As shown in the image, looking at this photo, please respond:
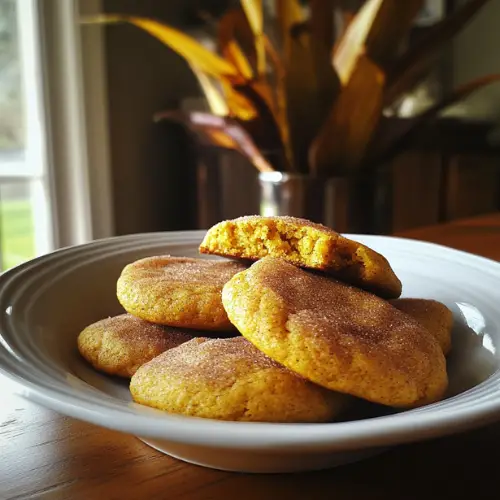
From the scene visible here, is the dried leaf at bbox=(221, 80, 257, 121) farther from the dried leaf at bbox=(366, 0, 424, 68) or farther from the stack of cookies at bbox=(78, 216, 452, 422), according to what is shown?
the stack of cookies at bbox=(78, 216, 452, 422)

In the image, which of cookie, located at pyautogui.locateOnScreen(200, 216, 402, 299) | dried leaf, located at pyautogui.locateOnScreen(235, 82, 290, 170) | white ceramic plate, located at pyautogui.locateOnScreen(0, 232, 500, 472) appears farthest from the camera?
dried leaf, located at pyautogui.locateOnScreen(235, 82, 290, 170)

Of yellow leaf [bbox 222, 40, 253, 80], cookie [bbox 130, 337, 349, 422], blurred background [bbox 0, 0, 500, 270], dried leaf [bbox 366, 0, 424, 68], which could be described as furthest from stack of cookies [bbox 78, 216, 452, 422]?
blurred background [bbox 0, 0, 500, 270]

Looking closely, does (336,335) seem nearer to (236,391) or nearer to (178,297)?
(236,391)

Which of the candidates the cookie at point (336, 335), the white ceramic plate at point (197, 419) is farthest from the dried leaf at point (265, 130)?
the cookie at point (336, 335)

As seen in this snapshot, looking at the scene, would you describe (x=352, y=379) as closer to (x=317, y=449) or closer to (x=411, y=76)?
(x=317, y=449)

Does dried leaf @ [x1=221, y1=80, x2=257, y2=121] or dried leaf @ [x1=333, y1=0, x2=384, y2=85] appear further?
dried leaf @ [x1=221, y1=80, x2=257, y2=121]

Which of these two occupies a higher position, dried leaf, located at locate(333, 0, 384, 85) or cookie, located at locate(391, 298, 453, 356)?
dried leaf, located at locate(333, 0, 384, 85)

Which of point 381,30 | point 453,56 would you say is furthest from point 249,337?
point 453,56

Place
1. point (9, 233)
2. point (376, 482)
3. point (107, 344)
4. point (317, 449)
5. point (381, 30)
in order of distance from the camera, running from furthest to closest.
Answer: point (9, 233), point (381, 30), point (107, 344), point (376, 482), point (317, 449)
